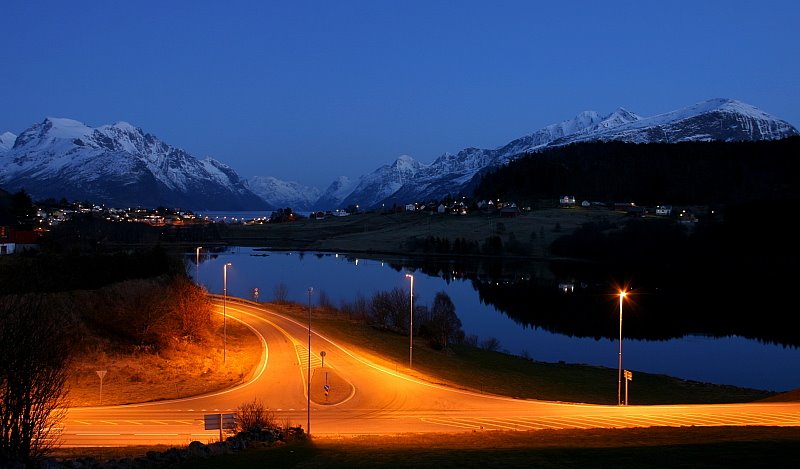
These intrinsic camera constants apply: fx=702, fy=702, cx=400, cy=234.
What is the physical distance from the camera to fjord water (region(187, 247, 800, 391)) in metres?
53.7

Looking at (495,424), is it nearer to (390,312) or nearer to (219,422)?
(219,422)

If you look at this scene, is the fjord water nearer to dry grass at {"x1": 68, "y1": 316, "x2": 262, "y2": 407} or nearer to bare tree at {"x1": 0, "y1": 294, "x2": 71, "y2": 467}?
dry grass at {"x1": 68, "y1": 316, "x2": 262, "y2": 407}

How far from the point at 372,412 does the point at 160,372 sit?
13.7 m

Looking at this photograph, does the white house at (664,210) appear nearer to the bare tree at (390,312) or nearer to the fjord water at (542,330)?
the fjord water at (542,330)

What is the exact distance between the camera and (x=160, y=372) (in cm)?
3791

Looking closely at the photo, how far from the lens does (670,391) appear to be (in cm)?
4091

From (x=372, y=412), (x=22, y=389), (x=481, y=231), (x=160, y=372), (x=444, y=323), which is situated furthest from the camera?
(x=481, y=231)

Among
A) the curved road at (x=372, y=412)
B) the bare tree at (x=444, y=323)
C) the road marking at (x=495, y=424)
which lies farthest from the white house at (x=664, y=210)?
the road marking at (x=495, y=424)

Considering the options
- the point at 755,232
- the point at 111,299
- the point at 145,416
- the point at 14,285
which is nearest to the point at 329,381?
the point at 145,416

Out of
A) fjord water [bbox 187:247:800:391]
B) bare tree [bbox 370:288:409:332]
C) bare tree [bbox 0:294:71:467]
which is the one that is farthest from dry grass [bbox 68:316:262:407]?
fjord water [bbox 187:247:800:391]

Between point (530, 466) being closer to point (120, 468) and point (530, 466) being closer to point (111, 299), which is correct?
point (120, 468)

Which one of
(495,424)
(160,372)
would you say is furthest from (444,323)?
(495,424)

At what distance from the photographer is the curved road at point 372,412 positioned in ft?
86.9

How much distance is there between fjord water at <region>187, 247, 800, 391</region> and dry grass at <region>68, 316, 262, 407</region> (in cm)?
2538
